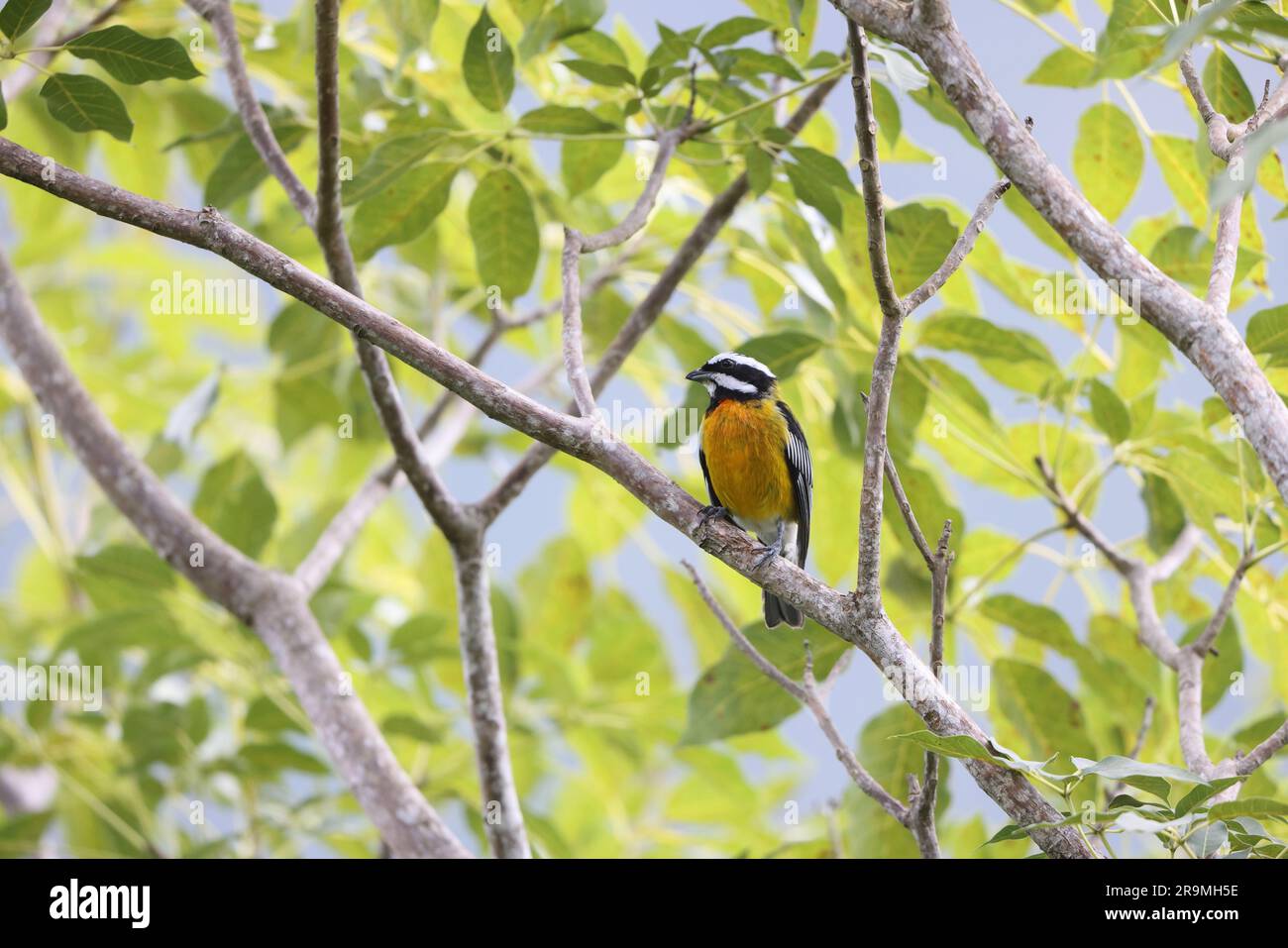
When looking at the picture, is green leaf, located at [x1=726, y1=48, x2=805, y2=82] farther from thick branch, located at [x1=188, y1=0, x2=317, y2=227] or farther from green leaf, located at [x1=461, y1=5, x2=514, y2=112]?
thick branch, located at [x1=188, y1=0, x2=317, y2=227]

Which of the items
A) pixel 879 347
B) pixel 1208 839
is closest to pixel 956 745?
pixel 1208 839

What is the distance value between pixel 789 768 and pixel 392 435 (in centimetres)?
369

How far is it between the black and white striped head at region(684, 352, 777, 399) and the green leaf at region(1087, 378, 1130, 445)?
1.05 metres

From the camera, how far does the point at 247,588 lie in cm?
396

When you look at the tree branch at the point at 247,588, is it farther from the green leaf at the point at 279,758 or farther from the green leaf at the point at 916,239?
the green leaf at the point at 916,239

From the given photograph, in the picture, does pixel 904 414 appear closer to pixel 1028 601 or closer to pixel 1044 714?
pixel 1028 601

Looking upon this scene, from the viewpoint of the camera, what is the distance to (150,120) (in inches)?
200

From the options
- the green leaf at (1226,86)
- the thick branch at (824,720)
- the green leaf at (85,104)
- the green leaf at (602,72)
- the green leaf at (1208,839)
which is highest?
the green leaf at (602,72)

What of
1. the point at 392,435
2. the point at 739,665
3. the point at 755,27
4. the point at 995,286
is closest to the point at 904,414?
the point at 995,286

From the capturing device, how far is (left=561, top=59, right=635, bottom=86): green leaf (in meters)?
3.05

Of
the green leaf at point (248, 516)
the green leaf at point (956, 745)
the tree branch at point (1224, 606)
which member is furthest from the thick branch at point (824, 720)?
the green leaf at point (248, 516)

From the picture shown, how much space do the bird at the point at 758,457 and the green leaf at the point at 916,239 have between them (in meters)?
1.04

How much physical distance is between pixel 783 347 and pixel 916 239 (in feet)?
1.68

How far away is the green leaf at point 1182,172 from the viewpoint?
3484 mm
